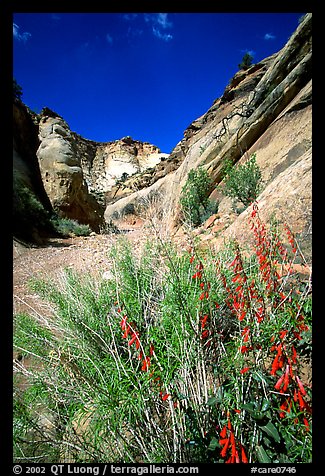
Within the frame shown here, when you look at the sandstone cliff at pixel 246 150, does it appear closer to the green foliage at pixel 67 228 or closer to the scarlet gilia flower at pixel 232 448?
the scarlet gilia flower at pixel 232 448

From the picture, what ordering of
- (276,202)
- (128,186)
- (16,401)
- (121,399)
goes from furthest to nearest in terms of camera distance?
(128,186) < (276,202) < (16,401) < (121,399)

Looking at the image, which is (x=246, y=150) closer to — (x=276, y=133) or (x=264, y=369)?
(x=276, y=133)

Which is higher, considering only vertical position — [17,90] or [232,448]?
[17,90]

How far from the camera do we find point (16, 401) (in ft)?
4.33

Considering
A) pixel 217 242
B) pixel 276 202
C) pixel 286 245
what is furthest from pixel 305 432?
pixel 276 202

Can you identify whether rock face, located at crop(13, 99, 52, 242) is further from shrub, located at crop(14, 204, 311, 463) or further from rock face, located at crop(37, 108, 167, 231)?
shrub, located at crop(14, 204, 311, 463)

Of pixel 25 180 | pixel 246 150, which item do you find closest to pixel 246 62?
pixel 246 150

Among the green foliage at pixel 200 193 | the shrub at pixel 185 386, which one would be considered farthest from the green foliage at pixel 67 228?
the shrub at pixel 185 386

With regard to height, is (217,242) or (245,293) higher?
(217,242)

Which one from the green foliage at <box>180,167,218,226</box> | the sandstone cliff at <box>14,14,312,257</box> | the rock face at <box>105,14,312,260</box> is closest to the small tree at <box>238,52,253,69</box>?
the sandstone cliff at <box>14,14,312,257</box>

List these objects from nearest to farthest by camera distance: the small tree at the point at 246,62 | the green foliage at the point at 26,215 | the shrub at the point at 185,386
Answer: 1. the shrub at the point at 185,386
2. the green foliage at the point at 26,215
3. the small tree at the point at 246,62

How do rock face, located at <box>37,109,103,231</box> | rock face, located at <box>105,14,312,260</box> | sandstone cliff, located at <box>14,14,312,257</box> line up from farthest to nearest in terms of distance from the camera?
rock face, located at <box>37,109,103,231</box>, rock face, located at <box>105,14,312,260</box>, sandstone cliff, located at <box>14,14,312,257</box>
